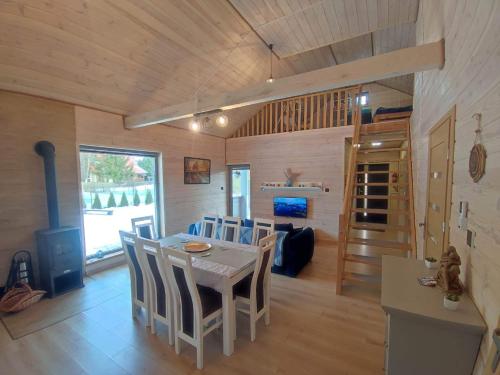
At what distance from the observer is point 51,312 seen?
275 cm

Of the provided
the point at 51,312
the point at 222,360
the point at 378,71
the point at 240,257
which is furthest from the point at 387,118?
the point at 51,312

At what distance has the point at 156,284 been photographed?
230cm

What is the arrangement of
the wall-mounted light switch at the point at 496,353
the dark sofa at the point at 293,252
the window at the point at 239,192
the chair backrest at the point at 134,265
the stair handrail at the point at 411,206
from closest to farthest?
1. the wall-mounted light switch at the point at 496,353
2. the chair backrest at the point at 134,265
3. the stair handrail at the point at 411,206
4. the dark sofa at the point at 293,252
5. the window at the point at 239,192

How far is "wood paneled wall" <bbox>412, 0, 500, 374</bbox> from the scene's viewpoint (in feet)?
3.33

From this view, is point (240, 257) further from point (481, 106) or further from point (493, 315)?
point (481, 106)

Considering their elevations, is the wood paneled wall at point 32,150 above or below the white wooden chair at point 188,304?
above

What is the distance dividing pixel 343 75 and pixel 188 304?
267 centimetres

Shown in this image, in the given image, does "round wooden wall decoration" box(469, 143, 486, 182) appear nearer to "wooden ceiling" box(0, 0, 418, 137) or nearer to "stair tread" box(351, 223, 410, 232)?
"stair tread" box(351, 223, 410, 232)

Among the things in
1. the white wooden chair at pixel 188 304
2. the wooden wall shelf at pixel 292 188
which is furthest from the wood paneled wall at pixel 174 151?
the white wooden chair at pixel 188 304

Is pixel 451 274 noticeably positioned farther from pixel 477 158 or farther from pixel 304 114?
pixel 304 114

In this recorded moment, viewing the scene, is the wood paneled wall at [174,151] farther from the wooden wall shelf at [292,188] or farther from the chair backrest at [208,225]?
the chair backrest at [208,225]

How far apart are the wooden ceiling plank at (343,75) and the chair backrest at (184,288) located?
2.00m

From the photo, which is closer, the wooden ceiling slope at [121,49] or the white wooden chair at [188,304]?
the white wooden chair at [188,304]

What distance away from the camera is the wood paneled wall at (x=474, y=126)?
3.33 ft
